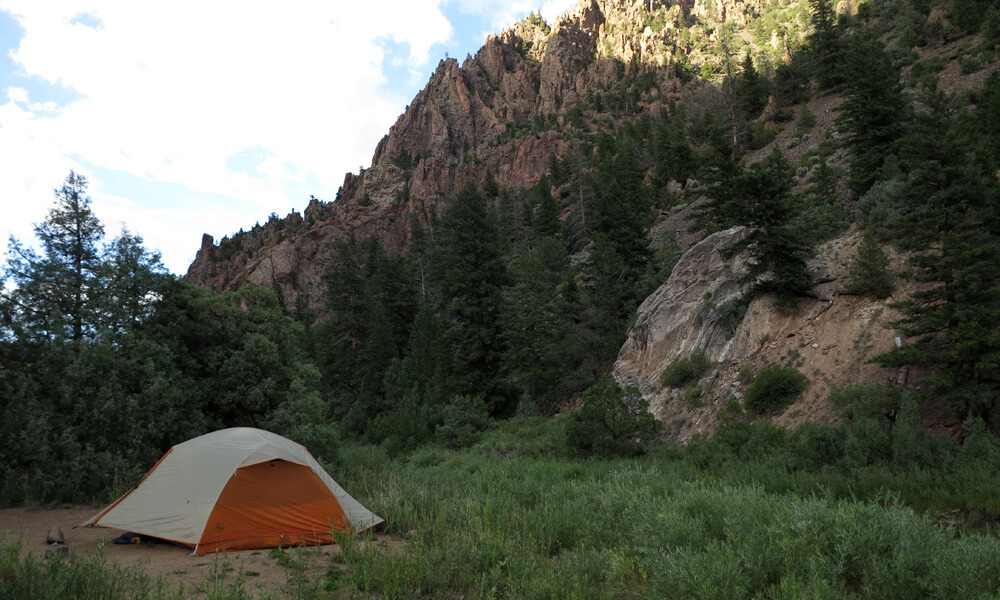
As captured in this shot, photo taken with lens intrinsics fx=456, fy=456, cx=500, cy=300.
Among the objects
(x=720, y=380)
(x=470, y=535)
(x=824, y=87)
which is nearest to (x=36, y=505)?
(x=470, y=535)

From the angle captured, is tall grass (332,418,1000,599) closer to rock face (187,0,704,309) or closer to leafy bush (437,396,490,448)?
leafy bush (437,396,490,448)

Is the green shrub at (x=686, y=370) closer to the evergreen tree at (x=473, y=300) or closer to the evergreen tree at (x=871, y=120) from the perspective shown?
the evergreen tree at (x=871, y=120)

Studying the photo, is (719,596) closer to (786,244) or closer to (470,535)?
(470,535)

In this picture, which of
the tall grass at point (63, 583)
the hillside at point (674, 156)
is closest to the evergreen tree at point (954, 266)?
the hillside at point (674, 156)

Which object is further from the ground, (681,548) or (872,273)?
(872,273)

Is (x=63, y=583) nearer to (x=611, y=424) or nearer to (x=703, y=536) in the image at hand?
(x=703, y=536)

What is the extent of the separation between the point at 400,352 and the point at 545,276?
14548 mm

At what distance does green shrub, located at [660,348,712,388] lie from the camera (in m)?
15.5

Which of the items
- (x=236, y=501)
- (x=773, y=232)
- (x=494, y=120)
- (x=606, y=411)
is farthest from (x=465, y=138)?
(x=236, y=501)

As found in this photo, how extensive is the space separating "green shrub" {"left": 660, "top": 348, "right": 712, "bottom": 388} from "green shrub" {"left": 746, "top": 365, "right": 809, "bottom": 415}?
9.52 feet

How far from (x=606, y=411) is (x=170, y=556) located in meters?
10.5

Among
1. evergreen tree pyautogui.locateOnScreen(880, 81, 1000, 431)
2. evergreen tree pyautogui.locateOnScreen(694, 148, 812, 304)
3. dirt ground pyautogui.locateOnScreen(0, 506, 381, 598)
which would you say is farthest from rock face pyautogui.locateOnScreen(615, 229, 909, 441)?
dirt ground pyautogui.locateOnScreen(0, 506, 381, 598)

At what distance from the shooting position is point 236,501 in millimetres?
7699

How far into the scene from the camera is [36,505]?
30.2ft
